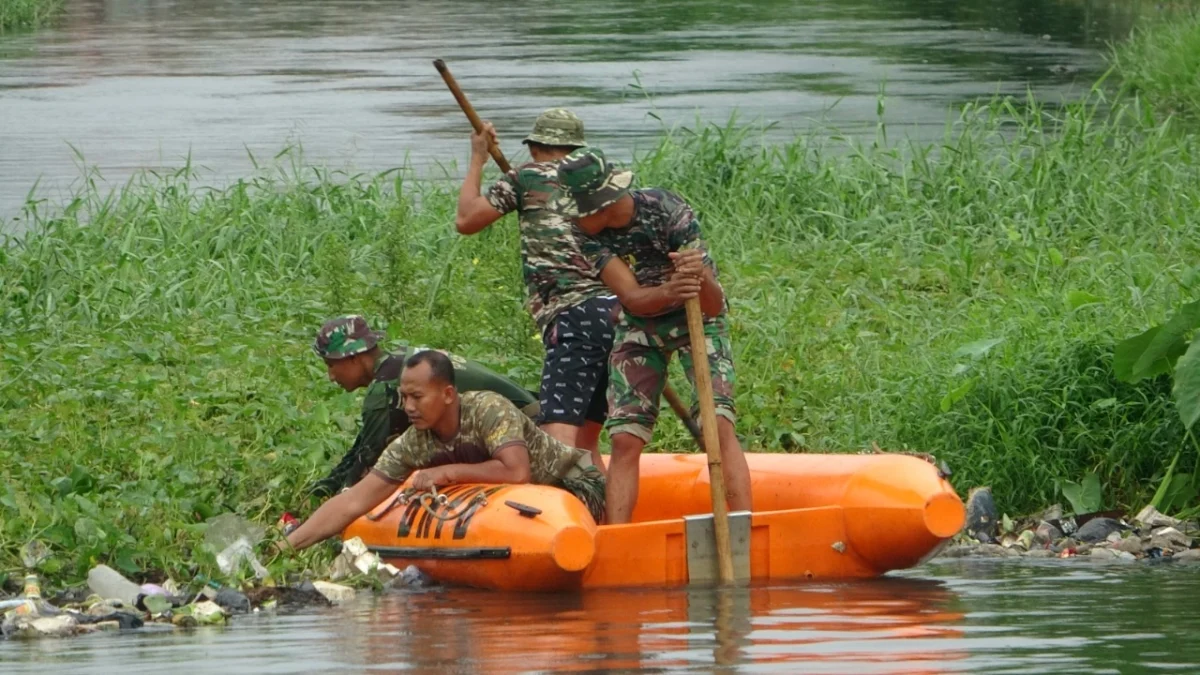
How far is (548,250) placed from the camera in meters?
8.93

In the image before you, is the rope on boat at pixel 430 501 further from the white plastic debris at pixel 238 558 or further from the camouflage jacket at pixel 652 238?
the camouflage jacket at pixel 652 238

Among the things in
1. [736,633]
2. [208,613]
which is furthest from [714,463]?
[208,613]

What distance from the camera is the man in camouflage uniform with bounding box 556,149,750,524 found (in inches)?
316

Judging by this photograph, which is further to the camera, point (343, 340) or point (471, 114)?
point (471, 114)

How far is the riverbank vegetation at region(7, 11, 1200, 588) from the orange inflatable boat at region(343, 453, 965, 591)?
0.82 metres

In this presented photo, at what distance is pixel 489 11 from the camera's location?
36688 mm

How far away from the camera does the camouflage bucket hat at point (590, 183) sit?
8008 millimetres

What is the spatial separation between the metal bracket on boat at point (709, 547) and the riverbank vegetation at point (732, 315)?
1.63 metres

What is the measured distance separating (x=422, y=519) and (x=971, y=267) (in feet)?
15.2

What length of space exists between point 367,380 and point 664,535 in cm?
146

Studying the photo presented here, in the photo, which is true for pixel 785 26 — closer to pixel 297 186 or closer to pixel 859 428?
pixel 297 186

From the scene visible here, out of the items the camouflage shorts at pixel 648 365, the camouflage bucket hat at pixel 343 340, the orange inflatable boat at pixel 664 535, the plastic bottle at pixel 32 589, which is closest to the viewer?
the plastic bottle at pixel 32 589

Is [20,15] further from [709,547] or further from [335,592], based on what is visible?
[709,547]

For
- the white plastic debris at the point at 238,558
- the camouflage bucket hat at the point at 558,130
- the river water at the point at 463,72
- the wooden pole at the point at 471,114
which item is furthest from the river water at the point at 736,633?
the river water at the point at 463,72
